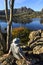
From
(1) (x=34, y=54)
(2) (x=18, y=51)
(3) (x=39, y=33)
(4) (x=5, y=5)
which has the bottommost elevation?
(3) (x=39, y=33)

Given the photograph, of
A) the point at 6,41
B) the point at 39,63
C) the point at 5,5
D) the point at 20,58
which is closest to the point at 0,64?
the point at 20,58

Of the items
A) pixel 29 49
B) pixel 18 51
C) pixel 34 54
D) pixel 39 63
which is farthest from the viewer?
pixel 29 49

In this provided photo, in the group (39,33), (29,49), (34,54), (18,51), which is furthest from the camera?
(39,33)

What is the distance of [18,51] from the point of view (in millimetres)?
8703

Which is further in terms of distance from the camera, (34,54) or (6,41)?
(6,41)

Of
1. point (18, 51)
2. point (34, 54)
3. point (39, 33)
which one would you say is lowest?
point (39, 33)

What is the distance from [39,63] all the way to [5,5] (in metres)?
3.62

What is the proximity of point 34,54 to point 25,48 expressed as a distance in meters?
1.07

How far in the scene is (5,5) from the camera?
10.6 m

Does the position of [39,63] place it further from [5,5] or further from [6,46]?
[5,5]

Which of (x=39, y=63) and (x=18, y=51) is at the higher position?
(x=18, y=51)

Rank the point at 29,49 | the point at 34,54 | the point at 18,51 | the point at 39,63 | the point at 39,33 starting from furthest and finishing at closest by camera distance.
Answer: the point at 39,33 → the point at 29,49 → the point at 34,54 → the point at 39,63 → the point at 18,51

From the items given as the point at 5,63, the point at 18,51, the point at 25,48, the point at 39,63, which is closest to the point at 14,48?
the point at 18,51

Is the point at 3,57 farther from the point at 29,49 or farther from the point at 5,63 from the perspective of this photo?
the point at 29,49
